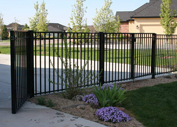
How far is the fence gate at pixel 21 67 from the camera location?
17.7 ft

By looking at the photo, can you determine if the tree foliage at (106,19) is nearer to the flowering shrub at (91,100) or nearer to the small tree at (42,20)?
the small tree at (42,20)

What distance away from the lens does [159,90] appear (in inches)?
323

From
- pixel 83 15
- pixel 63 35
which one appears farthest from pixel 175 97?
pixel 83 15

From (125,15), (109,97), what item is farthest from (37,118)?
(125,15)

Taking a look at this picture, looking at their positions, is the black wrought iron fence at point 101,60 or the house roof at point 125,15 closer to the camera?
the black wrought iron fence at point 101,60

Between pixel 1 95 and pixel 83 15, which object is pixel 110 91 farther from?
pixel 83 15

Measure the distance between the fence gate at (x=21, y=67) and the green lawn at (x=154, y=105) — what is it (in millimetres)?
2505

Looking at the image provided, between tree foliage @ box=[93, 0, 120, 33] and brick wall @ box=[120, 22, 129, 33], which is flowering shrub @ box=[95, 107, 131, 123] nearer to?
tree foliage @ box=[93, 0, 120, 33]

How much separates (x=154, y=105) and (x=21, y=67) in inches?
133

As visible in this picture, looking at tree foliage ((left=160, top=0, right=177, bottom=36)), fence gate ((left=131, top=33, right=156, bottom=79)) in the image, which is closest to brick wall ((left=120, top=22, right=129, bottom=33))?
tree foliage ((left=160, top=0, right=177, bottom=36))

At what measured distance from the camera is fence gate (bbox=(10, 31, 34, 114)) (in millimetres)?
5391

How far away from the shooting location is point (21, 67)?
19.8 feet

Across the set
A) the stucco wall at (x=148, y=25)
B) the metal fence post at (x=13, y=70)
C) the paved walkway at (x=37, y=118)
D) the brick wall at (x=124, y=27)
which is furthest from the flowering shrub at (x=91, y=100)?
the brick wall at (x=124, y=27)

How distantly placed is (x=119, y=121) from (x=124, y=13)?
2141 inches
